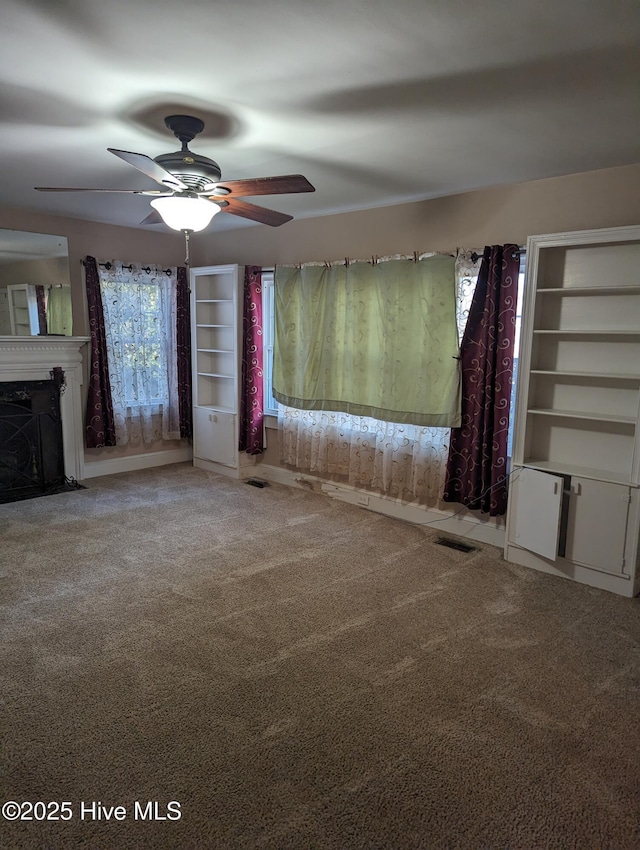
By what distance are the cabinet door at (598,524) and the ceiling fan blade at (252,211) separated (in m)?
2.38

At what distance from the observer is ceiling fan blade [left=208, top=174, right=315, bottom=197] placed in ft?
8.18

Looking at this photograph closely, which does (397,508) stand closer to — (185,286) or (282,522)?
(282,522)

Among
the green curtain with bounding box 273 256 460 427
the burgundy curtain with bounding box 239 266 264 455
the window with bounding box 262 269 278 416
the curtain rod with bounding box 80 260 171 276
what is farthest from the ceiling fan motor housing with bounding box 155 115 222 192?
the curtain rod with bounding box 80 260 171 276

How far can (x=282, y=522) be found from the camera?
4352 millimetres

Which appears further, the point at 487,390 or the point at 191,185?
the point at 487,390

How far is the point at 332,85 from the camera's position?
7.32 feet

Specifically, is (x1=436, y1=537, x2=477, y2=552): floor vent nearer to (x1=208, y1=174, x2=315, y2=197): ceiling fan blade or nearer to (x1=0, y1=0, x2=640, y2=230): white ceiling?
(x1=0, y1=0, x2=640, y2=230): white ceiling

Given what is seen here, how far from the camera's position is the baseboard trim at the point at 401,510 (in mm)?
4016

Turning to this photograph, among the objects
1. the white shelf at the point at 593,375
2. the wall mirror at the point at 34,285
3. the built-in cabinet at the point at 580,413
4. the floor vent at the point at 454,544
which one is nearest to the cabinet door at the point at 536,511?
the built-in cabinet at the point at 580,413

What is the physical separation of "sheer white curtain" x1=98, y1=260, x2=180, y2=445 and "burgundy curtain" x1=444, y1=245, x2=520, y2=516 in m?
3.30

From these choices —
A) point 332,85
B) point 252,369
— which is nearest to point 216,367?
point 252,369

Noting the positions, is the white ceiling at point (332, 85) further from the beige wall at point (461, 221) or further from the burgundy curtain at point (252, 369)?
the burgundy curtain at point (252, 369)

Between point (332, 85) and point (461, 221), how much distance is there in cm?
198

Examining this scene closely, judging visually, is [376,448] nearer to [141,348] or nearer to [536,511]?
[536,511]
